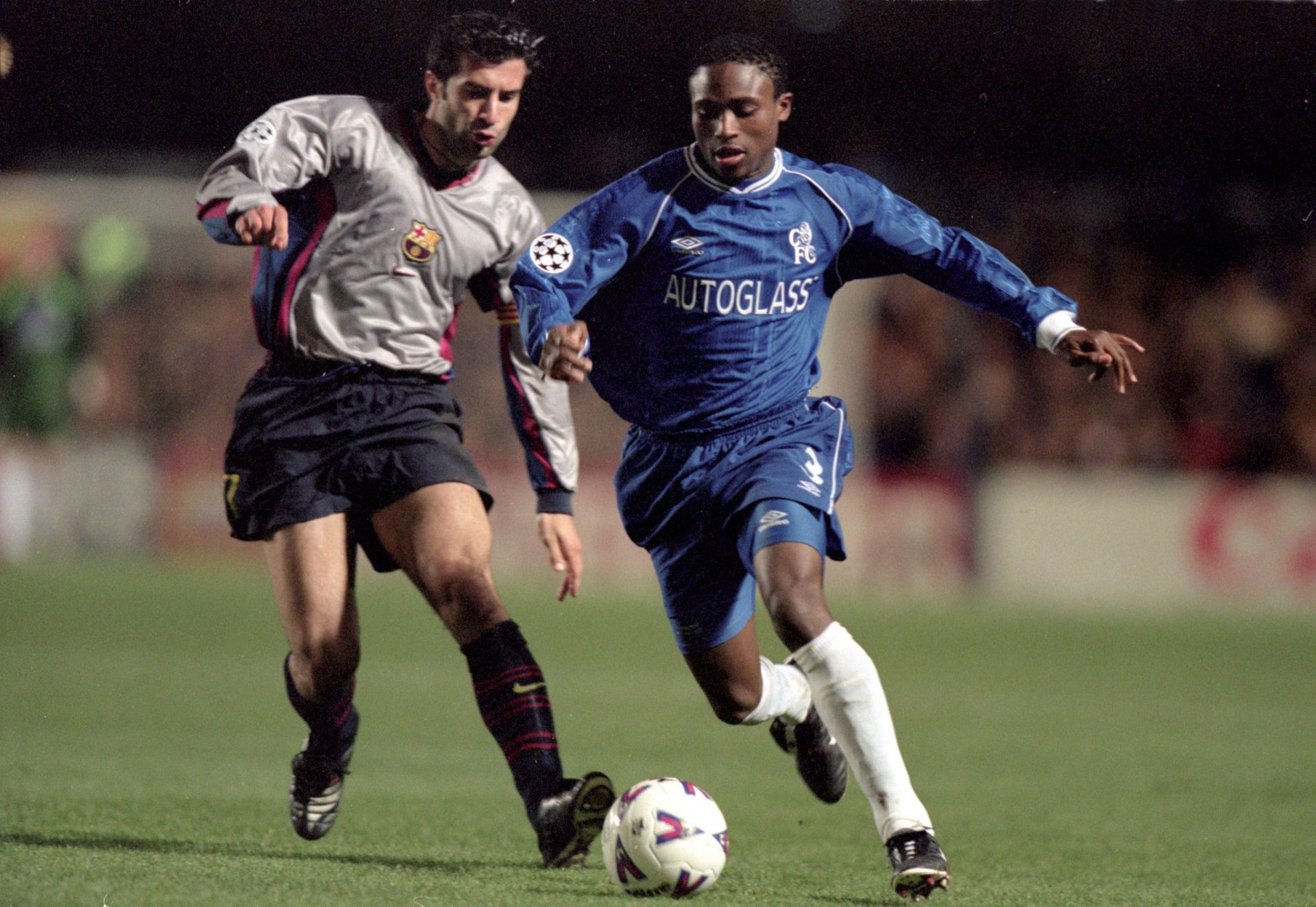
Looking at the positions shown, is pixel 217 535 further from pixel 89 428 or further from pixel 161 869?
pixel 161 869

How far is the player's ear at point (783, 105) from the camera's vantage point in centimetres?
445

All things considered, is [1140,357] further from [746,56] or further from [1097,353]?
[746,56]

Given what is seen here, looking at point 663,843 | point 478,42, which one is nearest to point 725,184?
point 478,42

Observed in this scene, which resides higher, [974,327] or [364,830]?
[974,327]

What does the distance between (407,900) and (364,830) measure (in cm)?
128

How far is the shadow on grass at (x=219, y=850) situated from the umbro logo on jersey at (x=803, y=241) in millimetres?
1765

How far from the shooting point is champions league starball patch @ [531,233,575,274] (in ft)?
14.0

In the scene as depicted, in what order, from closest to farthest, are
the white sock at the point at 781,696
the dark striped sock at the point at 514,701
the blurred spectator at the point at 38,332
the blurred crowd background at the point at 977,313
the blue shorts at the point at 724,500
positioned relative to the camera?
the dark striped sock at the point at 514,701 → the blue shorts at the point at 724,500 → the white sock at the point at 781,696 → the blurred crowd background at the point at 977,313 → the blurred spectator at the point at 38,332

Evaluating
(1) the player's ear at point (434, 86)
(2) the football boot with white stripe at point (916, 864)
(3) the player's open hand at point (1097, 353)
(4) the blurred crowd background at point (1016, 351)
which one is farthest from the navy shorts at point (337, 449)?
(4) the blurred crowd background at point (1016, 351)

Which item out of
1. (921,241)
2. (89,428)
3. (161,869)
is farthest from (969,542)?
(161,869)

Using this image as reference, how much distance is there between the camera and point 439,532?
14.1 ft

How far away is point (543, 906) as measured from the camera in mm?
3555

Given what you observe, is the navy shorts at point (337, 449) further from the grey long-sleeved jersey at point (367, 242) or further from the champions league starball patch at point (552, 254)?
the champions league starball patch at point (552, 254)

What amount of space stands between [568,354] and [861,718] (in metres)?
1.09
